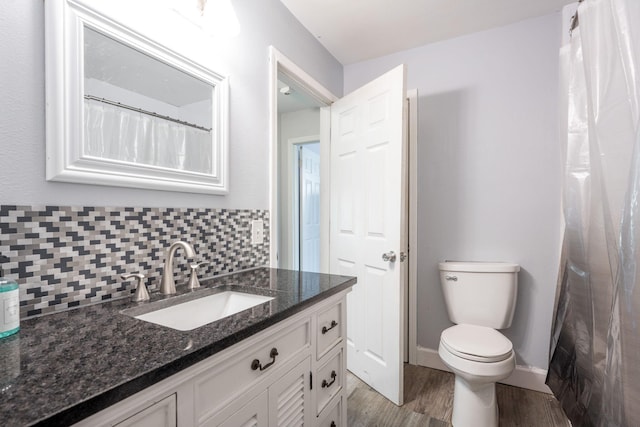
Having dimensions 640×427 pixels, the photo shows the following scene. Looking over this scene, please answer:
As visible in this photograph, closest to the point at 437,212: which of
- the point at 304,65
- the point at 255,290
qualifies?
the point at 304,65

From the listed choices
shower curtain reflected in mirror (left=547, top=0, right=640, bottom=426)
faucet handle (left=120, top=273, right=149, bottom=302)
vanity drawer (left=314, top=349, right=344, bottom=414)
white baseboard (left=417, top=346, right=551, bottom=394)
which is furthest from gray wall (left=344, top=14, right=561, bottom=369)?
faucet handle (left=120, top=273, right=149, bottom=302)

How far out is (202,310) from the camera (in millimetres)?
1049

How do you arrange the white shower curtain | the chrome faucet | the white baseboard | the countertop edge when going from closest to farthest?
the countertop edge, the white shower curtain, the chrome faucet, the white baseboard

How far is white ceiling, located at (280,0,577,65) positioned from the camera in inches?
69.5

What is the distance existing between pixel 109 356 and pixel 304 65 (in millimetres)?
1908

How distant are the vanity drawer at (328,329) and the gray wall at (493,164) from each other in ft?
3.93

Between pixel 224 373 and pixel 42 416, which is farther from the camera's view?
pixel 224 373

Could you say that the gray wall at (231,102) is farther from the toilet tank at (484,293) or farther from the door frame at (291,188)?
the toilet tank at (484,293)

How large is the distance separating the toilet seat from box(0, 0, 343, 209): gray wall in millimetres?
1246

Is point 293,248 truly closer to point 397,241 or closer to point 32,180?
point 397,241

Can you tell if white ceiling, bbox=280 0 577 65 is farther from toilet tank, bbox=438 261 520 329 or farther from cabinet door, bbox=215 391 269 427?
cabinet door, bbox=215 391 269 427

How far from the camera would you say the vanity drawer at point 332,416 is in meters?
1.11

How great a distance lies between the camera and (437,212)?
218 centimetres

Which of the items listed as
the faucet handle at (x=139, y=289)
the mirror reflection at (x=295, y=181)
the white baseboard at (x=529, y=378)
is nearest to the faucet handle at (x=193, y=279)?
the faucet handle at (x=139, y=289)
